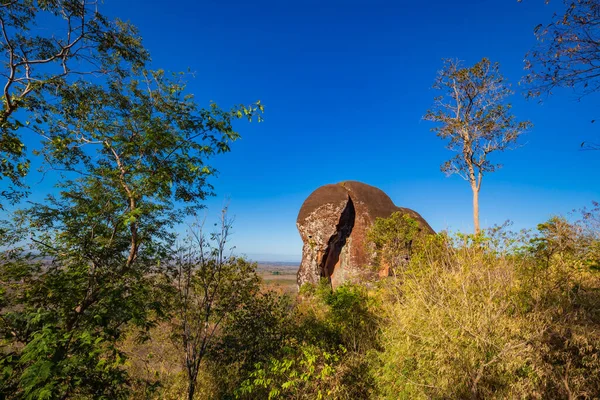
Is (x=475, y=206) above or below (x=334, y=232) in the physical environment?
above

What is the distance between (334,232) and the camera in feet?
71.5

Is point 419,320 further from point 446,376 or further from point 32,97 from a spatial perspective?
point 32,97

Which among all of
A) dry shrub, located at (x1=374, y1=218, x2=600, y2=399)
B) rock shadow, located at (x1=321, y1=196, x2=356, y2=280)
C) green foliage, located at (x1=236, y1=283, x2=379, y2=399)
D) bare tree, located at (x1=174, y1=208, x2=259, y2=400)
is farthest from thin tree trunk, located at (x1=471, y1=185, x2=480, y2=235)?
bare tree, located at (x1=174, y1=208, x2=259, y2=400)

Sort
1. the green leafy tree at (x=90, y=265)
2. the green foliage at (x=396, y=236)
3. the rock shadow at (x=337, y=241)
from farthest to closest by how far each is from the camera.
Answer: the rock shadow at (x=337, y=241)
the green foliage at (x=396, y=236)
the green leafy tree at (x=90, y=265)

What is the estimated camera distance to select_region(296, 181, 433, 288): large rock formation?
21.7 m

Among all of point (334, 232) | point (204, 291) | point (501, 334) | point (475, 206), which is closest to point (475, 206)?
point (475, 206)

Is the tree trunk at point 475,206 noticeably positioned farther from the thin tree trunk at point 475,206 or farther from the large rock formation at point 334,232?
the large rock formation at point 334,232

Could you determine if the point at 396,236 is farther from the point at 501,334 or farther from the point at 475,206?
the point at 501,334

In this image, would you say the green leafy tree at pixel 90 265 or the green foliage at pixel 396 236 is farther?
the green foliage at pixel 396 236

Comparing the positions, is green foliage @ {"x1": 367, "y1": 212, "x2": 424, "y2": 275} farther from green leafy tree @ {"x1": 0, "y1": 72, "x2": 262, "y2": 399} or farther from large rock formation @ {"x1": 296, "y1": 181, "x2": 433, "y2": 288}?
green leafy tree @ {"x1": 0, "y1": 72, "x2": 262, "y2": 399}

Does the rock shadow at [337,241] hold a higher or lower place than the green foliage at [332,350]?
higher

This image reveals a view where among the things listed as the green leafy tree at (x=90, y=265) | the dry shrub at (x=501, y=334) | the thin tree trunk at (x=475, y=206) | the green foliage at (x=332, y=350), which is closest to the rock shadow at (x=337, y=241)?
the thin tree trunk at (x=475, y=206)

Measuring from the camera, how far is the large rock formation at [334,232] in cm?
2167

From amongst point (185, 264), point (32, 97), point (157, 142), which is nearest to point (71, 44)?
point (32, 97)
